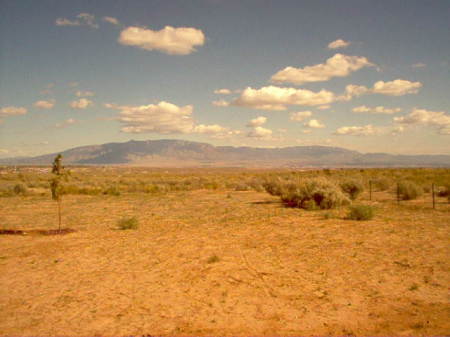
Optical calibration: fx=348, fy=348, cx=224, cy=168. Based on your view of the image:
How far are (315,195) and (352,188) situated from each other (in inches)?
193

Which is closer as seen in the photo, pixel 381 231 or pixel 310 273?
pixel 310 273

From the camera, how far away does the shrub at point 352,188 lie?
2411 centimetres

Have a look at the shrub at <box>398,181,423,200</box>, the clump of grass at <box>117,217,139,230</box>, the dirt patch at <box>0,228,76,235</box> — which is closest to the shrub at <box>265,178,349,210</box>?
the shrub at <box>398,181,423,200</box>

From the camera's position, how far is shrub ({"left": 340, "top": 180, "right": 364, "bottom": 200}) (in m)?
24.1

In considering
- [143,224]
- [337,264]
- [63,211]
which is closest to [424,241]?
[337,264]

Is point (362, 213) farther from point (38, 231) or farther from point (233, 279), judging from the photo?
point (38, 231)

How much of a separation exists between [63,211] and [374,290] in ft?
64.2

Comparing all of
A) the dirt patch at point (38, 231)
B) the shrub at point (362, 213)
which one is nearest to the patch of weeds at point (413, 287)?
the shrub at point (362, 213)

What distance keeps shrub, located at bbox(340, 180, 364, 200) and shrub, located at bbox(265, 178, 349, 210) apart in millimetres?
3446

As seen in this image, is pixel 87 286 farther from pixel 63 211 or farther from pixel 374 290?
pixel 63 211

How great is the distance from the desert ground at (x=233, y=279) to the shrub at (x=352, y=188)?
8.17 meters

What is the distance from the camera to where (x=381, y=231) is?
13.3 m

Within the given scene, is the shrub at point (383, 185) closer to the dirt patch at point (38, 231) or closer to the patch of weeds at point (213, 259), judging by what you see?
the patch of weeds at point (213, 259)

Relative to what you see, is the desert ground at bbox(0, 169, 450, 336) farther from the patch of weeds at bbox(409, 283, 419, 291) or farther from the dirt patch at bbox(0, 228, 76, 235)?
the dirt patch at bbox(0, 228, 76, 235)
